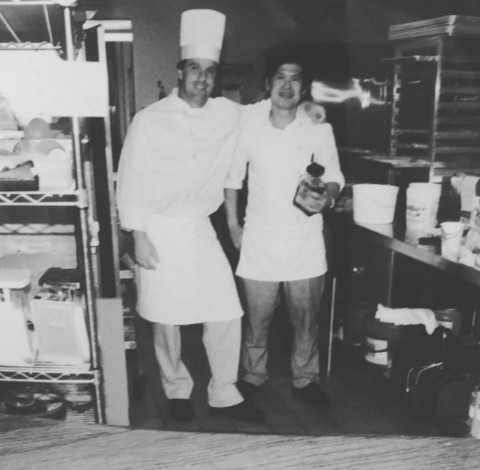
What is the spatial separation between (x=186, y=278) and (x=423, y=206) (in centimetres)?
101

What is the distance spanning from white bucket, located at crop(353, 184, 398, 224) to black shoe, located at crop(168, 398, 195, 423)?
1109 millimetres

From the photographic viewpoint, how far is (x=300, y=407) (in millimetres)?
2551

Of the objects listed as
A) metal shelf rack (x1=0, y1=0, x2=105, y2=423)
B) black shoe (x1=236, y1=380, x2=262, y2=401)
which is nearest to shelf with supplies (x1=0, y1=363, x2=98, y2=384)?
metal shelf rack (x1=0, y1=0, x2=105, y2=423)

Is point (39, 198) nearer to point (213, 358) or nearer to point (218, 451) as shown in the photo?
point (218, 451)

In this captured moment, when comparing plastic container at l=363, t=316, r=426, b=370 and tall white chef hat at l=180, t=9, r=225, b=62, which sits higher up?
tall white chef hat at l=180, t=9, r=225, b=62

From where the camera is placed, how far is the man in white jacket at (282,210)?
2.36 meters

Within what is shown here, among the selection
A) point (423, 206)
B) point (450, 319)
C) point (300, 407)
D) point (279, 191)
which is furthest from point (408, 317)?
point (279, 191)

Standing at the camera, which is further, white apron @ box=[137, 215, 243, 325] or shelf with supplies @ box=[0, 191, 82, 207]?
white apron @ box=[137, 215, 243, 325]

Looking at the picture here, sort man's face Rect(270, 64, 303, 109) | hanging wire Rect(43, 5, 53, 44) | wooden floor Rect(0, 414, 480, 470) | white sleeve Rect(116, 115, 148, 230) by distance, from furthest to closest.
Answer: man's face Rect(270, 64, 303, 109) → white sleeve Rect(116, 115, 148, 230) → hanging wire Rect(43, 5, 53, 44) → wooden floor Rect(0, 414, 480, 470)

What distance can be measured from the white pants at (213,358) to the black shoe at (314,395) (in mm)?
319

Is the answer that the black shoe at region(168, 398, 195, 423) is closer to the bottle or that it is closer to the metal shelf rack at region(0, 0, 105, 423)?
the metal shelf rack at region(0, 0, 105, 423)

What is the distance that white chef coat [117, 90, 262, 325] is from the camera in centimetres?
220

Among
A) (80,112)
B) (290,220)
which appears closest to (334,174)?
(290,220)

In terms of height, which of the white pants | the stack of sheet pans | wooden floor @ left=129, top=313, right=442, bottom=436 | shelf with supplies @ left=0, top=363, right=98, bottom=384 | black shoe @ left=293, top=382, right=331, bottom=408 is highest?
the stack of sheet pans
